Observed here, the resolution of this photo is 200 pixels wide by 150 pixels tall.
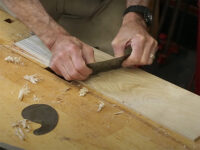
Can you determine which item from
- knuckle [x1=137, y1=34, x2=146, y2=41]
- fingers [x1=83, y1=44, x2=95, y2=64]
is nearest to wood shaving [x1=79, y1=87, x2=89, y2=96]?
fingers [x1=83, y1=44, x2=95, y2=64]

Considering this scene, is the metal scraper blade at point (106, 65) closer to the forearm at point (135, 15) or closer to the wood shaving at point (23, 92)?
the wood shaving at point (23, 92)

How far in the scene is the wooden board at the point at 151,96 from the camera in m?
1.08

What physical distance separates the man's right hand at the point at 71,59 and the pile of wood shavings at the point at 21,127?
0.90ft

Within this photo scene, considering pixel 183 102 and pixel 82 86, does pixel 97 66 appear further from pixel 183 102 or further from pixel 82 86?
pixel 183 102

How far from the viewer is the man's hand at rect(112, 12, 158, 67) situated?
131 centimetres

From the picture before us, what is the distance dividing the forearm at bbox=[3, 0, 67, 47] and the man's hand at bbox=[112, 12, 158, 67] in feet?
0.84

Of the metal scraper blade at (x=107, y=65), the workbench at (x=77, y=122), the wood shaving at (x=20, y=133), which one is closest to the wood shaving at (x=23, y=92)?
the workbench at (x=77, y=122)

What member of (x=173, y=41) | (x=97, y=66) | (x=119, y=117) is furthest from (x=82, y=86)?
(x=173, y=41)

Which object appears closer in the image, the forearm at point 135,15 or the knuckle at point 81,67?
the knuckle at point 81,67

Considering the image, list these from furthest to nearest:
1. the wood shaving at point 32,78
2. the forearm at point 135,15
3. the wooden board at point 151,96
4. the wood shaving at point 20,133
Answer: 1. the forearm at point 135,15
2. the wood shaving at point 32,78
3. the wooden board at point 151,96
4. the wood shaving at point 20,133

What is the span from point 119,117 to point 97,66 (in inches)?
9.5

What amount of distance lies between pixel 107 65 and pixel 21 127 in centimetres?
42

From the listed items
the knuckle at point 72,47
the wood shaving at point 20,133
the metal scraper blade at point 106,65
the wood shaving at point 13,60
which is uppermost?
the knuckle at point 72,47

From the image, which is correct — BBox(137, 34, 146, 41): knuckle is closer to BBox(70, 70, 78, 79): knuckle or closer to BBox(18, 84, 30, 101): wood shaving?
BBox(70, 70, 78, 79): knuckle
